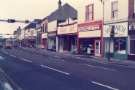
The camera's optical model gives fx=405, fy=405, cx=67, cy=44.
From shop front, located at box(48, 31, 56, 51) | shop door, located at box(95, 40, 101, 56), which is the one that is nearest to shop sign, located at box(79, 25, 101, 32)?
shop door, located at box(95, 40, 101, 56)

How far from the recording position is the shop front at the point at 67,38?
61.5 metres

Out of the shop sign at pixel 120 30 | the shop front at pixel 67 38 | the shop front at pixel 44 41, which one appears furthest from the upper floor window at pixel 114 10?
the shop front at pixel 44 41

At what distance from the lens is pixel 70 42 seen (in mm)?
66125

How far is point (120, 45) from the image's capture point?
43.5m

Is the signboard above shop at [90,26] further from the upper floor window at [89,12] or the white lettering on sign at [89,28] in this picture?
the upper floor window at [89,12]

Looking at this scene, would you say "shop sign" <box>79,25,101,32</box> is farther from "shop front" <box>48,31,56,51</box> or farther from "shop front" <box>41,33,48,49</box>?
"shop front" <box>41,33,48,49</box>

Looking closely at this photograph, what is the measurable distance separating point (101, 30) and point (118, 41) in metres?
5.07

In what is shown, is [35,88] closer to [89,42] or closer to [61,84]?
[61,84]

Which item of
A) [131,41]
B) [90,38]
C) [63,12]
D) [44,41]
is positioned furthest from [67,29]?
[44,41]

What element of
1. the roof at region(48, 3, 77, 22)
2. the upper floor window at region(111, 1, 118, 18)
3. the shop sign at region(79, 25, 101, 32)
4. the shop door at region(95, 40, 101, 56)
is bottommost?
the shop door at region(95, 40, 101, 56)

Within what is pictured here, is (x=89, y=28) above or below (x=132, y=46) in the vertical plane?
above

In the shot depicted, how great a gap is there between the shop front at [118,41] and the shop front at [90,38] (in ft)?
9.41

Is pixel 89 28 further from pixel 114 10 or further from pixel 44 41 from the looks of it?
pixel 44 41

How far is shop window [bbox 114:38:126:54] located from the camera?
→ 140 feet
